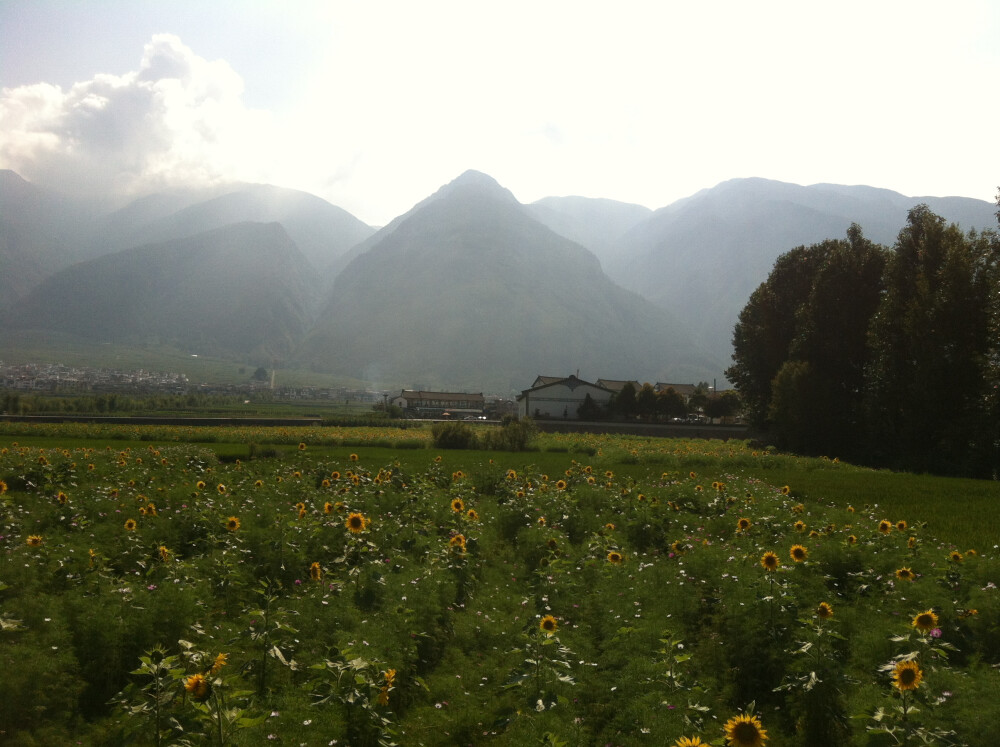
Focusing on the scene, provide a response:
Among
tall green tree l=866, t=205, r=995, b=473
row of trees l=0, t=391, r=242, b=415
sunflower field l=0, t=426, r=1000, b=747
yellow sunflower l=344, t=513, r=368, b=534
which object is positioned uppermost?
tall green tree l=866, t=205, r=995, b=473

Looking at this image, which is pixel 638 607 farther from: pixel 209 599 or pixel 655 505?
pixel 655 505

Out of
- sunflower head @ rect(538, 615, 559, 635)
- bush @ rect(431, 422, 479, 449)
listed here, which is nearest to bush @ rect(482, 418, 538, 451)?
bush @ rect(431, 422, 479, 449)

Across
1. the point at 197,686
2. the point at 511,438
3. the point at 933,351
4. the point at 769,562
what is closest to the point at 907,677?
the point at 769,562

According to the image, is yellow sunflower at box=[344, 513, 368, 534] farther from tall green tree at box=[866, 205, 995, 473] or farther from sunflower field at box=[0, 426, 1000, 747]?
tall green tree at box=[866, 205, 995, 473]

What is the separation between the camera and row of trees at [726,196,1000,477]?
119 ft

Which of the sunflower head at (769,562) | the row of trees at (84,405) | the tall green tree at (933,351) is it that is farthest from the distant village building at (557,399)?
the sunflower head at (769,562)

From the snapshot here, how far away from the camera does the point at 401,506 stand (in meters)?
15.4

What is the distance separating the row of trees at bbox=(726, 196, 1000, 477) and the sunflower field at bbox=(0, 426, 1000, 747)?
28825 mm

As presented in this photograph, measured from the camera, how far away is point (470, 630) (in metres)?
9.34

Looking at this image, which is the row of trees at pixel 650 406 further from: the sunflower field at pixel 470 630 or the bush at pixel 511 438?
the sunflower field at pixel 470 630

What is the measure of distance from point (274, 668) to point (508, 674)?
2.69 meters

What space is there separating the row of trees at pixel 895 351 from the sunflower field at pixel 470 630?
94.6 feet

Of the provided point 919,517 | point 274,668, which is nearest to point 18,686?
point 274,668

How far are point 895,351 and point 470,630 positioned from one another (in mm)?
40545
